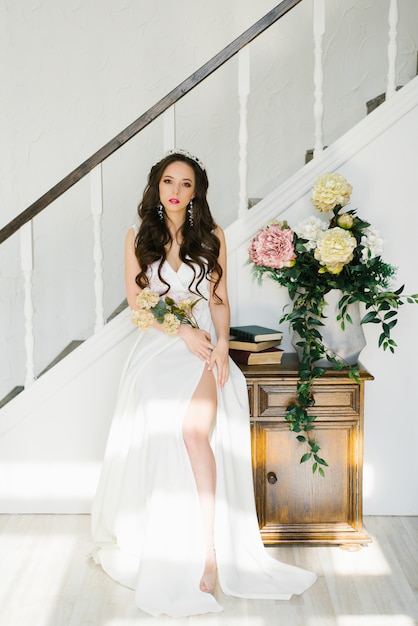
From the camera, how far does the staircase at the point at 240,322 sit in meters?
3.17

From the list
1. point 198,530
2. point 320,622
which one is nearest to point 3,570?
point 198,530

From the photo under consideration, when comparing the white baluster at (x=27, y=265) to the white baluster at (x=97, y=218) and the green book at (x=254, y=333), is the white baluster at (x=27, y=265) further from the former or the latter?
the green book at (x=254, y=333)

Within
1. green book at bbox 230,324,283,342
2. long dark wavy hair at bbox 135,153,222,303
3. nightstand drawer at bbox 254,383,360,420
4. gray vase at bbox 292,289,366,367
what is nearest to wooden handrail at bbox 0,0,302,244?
long dark wavy hair at bbox 135,153,222,303

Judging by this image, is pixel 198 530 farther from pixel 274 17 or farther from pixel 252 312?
pixel 274 17

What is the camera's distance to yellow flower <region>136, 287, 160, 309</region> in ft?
9.12

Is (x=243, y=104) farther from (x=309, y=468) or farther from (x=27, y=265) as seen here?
Answer: (x=309, y=468)

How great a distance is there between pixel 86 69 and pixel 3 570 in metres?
2.87

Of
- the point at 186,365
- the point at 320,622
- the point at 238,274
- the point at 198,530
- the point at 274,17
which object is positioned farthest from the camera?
the point at 238,274

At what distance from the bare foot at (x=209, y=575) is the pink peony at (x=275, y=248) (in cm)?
109

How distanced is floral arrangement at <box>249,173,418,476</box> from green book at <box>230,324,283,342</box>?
13cm

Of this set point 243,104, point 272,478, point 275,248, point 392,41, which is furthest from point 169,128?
point 272,478

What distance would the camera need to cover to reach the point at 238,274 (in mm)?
3246

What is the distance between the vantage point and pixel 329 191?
2.86m

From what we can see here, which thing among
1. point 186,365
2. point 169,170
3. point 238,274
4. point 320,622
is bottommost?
point 320,622
